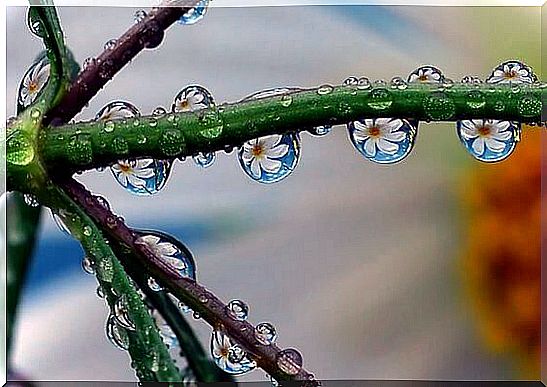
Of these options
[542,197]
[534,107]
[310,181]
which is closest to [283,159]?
[534,107]

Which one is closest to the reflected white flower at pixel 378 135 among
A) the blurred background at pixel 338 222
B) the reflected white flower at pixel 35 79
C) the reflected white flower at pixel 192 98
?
the reflected white flower at pixel 192 98

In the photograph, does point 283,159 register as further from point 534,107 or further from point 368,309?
point 368,309

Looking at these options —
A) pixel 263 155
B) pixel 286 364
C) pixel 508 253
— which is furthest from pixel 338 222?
pixel 286 364

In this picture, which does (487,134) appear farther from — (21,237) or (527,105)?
(21,237)

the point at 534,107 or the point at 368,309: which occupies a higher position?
the point at 534,107

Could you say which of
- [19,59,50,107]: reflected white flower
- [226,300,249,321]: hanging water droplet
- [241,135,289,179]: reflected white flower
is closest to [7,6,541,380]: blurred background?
[226,300,249,321]: hanging water droplet

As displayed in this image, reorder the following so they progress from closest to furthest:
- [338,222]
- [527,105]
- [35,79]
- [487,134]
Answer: [527,105], [487,134], [35,79], [338,222]
